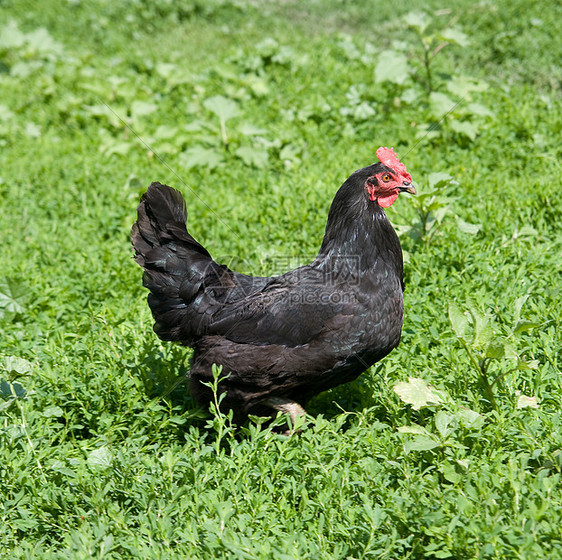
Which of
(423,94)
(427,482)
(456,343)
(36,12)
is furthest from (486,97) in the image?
(36,12)

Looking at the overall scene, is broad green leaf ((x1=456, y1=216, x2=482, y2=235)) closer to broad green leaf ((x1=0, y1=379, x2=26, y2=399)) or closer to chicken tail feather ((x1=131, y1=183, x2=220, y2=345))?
chicken tail feather ((x1=131, y1=183, x2=220, y2=345))

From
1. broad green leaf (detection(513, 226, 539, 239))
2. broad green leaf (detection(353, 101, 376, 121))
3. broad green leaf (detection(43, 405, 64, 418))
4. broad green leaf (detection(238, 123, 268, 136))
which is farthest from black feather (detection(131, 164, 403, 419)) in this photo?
broad green leaf (detection(353, 101, 376, 121))

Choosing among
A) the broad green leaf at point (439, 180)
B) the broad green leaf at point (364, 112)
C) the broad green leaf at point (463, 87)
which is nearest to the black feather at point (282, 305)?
the broad green leaf at point (439, 180)

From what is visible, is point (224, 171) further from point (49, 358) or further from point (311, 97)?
point (49, 358)

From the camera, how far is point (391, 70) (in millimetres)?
6840

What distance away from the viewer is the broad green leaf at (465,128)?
608 centimetres

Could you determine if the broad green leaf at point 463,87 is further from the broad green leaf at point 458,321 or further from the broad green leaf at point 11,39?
the broad green leaf at point 11,39

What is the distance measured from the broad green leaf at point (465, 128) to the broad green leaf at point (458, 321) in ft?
10.9

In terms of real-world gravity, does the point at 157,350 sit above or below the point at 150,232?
below

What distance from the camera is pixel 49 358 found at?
4008 mm

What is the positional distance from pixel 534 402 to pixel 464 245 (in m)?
1.81

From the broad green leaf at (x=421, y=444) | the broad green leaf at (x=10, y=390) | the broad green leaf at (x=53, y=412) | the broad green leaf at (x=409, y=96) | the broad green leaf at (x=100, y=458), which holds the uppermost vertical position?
the broad green leaf at (x=409, y=96)

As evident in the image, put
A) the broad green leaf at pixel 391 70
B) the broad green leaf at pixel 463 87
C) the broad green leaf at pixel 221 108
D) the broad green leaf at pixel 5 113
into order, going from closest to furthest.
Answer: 1. the broad green leaf at pixel 463 87
2. the broad green leaf at pixel 221 108
3. the broad green leaf at pixel 391 70
4. the broad green leaf at pixel 5 113

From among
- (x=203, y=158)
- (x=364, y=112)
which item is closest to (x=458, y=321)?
(x=203, y=158)
